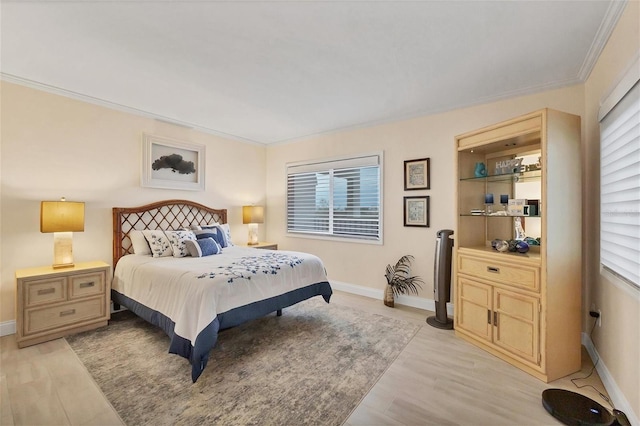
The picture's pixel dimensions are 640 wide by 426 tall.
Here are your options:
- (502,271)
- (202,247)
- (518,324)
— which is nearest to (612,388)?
(518,324)

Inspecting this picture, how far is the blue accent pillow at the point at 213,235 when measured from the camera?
13.2 ft

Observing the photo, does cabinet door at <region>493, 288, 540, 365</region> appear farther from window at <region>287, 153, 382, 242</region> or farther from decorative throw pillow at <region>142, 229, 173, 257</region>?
decorative throw pillow at <region>142, 229, 173, 257</region>

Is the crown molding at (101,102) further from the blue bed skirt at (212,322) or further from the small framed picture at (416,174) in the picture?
the small framed picture at (416,174)

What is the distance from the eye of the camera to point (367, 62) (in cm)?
263

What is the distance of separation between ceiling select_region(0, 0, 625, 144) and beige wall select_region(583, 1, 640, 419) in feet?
0.52

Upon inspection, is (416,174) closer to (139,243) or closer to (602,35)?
(602,35)

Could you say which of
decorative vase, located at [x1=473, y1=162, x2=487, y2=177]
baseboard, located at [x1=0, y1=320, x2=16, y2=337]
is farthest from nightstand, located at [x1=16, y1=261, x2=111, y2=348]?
decorative vase, located at [x1=473, y1=162, x2=487, y2=177]

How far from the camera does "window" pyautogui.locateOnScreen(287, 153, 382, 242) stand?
4.42 meters

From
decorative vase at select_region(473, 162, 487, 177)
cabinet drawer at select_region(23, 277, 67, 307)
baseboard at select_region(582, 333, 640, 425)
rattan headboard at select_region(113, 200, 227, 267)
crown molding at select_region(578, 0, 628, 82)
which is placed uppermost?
crown molding at select_region(578, 0, 628, 82)

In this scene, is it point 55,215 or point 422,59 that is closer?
point 422,59

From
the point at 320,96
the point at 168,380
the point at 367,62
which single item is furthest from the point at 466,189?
the point at 168,380

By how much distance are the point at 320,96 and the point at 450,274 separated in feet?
8.76

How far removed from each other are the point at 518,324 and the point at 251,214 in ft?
13.4

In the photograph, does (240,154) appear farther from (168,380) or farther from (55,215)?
(168,380)
